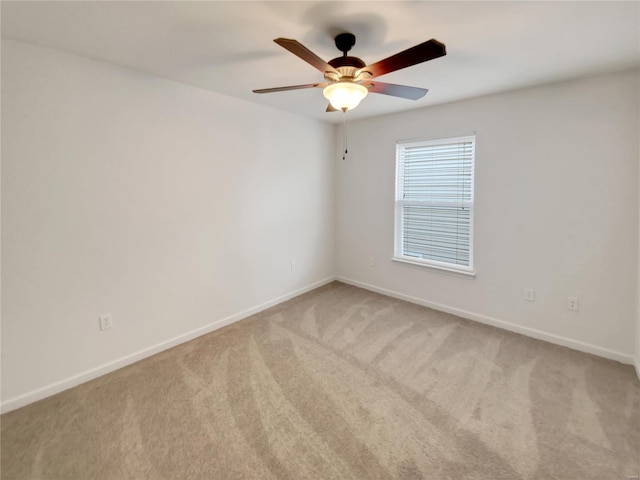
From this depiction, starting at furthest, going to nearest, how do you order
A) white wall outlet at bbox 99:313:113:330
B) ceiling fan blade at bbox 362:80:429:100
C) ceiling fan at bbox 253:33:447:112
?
white wall outlet at bbox 99:313:113:330 < ceiling fan blade at bbox 362:80:429:100 < ceiling fan at bbox 253:33:447:112

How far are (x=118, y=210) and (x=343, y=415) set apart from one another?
7.35ft

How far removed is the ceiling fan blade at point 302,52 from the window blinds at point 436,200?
2.14 metres

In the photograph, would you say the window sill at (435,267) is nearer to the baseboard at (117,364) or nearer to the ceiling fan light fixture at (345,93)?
the baseboard at (117,364)

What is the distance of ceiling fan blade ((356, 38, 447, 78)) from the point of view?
133 cm

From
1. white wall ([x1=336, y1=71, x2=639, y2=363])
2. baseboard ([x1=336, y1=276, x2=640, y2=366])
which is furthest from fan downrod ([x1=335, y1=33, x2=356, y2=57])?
baseboard ([x1=336, y1=276, x2=640, y2=366])

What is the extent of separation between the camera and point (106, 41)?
74.7 inches

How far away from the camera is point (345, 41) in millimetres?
1813

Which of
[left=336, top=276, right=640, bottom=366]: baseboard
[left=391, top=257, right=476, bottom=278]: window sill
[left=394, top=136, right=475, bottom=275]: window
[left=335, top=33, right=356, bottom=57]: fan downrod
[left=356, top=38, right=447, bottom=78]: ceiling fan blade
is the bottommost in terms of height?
[left=336, top=276, right=640, bottom=366]: baseboard

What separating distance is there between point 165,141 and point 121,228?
817 mm

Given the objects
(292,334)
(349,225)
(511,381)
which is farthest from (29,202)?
(511,381)

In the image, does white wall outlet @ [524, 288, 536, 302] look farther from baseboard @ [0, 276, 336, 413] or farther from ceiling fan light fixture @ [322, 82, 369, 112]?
baseboard @ [0, 276, 336, 413]

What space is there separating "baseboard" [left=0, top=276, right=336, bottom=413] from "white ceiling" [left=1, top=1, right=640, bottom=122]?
2289 millimetres

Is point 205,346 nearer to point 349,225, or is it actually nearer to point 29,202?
point 29,202

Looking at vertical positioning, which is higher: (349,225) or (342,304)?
(349,225)
